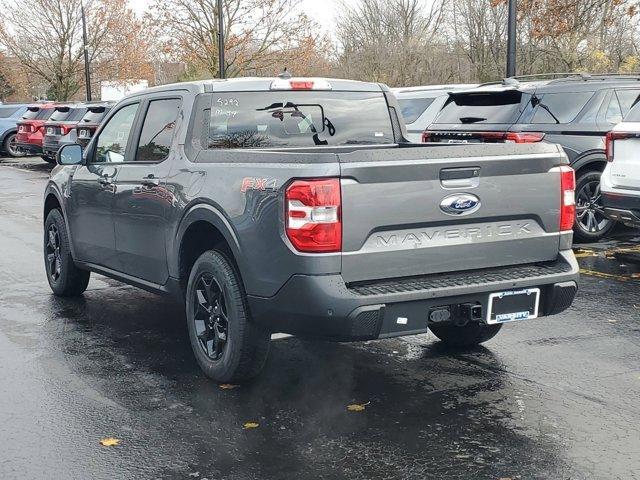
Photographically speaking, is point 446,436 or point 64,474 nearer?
point 64,474

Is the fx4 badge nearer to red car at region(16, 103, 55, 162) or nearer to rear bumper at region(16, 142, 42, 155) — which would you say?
red car at region(16, 103, 55, 162)

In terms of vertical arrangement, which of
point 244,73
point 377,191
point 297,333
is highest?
point 244,73

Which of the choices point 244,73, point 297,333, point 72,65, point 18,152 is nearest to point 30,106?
point 18,152

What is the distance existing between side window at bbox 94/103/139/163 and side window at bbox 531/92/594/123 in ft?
18.4

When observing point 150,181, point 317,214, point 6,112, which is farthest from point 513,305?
point 6,112

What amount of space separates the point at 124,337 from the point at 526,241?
122 inches

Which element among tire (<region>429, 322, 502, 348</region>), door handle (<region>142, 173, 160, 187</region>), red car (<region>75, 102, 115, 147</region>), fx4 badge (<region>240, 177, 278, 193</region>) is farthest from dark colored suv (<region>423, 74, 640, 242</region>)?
red car (<region>75, 102, 115, 147</region>)

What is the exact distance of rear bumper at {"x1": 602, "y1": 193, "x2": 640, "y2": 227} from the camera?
8664mm

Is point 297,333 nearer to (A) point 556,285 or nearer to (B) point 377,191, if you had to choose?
(B) point 377,191

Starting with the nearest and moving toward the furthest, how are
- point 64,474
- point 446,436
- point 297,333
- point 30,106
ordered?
point 64,474
point 446,436
point 297,333
point 30,106

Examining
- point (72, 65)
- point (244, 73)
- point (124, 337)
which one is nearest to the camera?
point (124, 337)

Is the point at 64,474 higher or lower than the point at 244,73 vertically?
lower

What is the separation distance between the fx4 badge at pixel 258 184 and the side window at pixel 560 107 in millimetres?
6553

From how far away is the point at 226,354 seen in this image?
205 inches
